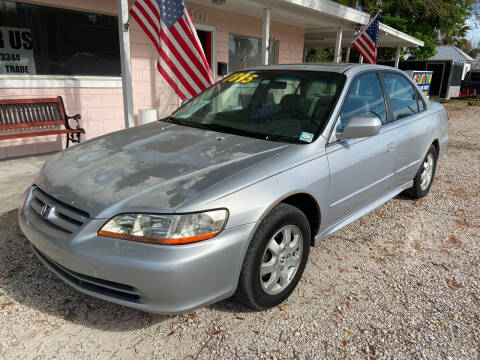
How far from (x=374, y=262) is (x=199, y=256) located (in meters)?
1.95

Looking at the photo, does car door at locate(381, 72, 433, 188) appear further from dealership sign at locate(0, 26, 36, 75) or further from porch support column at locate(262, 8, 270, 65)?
dealership sign at locate(0, 26, 36, 75)

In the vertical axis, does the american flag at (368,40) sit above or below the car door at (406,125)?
above

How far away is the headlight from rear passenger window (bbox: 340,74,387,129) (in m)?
1.55

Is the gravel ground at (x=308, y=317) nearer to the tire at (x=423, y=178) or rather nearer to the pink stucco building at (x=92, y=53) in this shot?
the tire at (x=423, y=178)

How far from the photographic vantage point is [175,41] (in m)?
5.64

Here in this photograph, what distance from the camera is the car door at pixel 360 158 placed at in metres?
3.05

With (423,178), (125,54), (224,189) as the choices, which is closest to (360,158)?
(224,189)

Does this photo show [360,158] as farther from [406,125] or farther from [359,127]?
[406,125]

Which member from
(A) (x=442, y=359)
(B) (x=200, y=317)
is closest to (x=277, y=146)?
(B) (x=200, y=317)

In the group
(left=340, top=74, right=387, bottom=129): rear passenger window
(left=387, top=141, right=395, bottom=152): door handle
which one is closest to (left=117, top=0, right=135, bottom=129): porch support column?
(left=340, top=74, right=387, bottom=129): rear passenger window

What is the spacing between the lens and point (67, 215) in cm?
234

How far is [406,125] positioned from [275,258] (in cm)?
238

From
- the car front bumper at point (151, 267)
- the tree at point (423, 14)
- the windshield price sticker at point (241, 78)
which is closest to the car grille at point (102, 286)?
the car front bumper at point (151, 267)

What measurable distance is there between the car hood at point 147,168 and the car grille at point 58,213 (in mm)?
39
